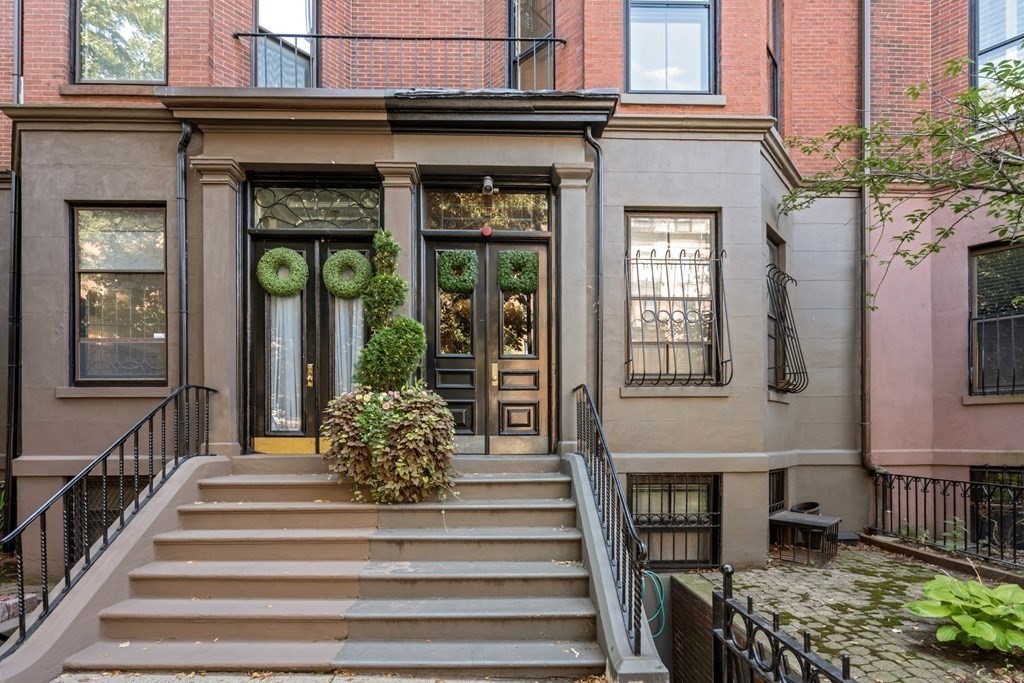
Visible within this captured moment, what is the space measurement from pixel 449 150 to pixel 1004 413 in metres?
8.09

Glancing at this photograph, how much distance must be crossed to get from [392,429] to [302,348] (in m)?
2.18

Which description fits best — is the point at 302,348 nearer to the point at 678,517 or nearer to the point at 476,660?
the point at 476,660

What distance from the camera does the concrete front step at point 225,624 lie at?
4.62 m

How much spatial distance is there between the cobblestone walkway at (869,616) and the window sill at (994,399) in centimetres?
251

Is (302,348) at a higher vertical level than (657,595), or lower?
higher

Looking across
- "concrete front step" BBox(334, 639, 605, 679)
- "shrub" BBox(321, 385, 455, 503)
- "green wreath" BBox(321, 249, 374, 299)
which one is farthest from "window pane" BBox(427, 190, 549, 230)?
"concrete front step" BBox(334, 639, 605, 679)

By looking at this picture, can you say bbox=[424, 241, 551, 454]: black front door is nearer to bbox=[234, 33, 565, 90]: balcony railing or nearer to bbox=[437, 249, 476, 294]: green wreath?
bbox=[437, 249, 476, 294]: green wreath

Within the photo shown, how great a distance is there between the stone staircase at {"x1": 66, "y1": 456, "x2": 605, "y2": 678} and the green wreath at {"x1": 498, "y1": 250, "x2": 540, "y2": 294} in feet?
7.83

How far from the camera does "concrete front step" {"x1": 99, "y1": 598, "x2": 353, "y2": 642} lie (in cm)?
462

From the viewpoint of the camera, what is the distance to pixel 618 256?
6961mm

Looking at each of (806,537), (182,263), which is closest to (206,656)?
(182,263)

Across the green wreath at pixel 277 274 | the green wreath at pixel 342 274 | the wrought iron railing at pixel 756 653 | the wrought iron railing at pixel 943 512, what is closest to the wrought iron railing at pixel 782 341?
the wrought iron railing at pixel 943 512

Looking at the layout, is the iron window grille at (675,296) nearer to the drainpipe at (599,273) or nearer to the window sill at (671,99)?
the drainpipe at (599,273)

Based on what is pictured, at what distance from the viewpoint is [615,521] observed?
4.99 metres
